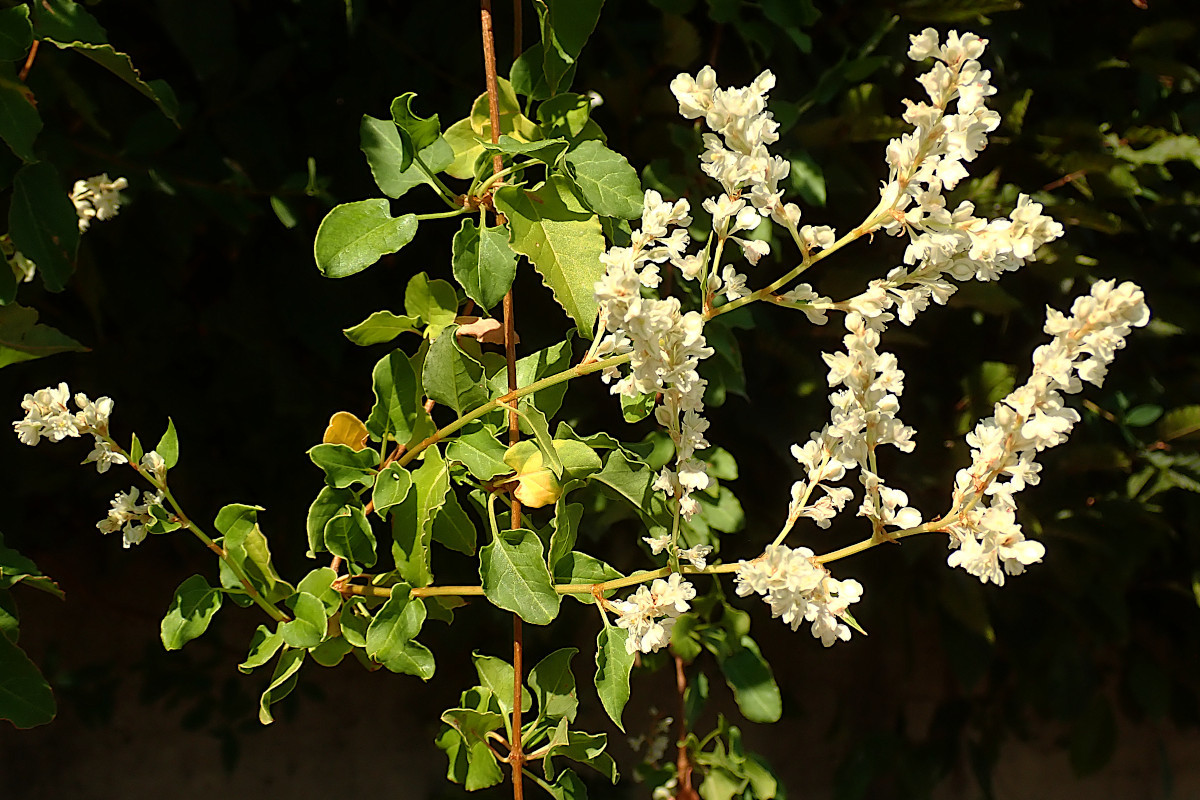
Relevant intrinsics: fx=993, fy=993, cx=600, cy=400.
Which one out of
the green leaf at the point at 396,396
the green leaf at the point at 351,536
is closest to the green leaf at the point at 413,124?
the green leaf at the point at 396,396

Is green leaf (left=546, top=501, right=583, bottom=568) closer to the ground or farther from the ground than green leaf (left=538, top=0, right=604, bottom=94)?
closer to the ground

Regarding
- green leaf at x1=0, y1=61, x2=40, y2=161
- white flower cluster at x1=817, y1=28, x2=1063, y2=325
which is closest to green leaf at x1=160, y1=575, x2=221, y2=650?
green leaf at x1=0, y1=61, x2=40, y2=161

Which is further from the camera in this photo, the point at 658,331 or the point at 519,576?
the point at 519,576

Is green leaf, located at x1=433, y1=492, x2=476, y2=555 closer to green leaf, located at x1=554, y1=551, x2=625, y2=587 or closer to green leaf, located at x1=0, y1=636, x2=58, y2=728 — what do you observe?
green leaf, located at x1=554, y1=551, x2=625, y2=587

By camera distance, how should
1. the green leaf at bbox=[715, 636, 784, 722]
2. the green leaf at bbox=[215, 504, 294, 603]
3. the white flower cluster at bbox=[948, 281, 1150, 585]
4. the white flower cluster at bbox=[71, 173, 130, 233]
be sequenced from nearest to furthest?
1. the white flower cluster at bbox=[948, 281, 1150, 585]
2. the green leaf at bbox=[215, 504, 294, 603]
3. the white flower cluster at bbox=[71, 173, 130, 233]
4. the green leaf at bbox=[715, 636, 784, 722]

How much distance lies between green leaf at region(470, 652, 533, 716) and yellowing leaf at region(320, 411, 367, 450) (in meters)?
0.18

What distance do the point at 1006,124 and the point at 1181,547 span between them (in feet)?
2.50

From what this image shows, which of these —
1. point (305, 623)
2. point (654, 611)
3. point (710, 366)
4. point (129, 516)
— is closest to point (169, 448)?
point (129, 516)

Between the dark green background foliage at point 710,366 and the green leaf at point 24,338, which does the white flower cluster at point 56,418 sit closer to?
the green leaf at point 24,338

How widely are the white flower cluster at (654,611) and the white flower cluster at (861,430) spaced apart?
7cm

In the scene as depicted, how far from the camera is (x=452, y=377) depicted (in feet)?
2.05

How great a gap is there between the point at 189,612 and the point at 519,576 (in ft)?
0.79

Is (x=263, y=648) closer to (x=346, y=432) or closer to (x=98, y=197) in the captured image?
(x=346, y=432)

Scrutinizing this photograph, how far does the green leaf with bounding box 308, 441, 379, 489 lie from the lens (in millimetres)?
645
